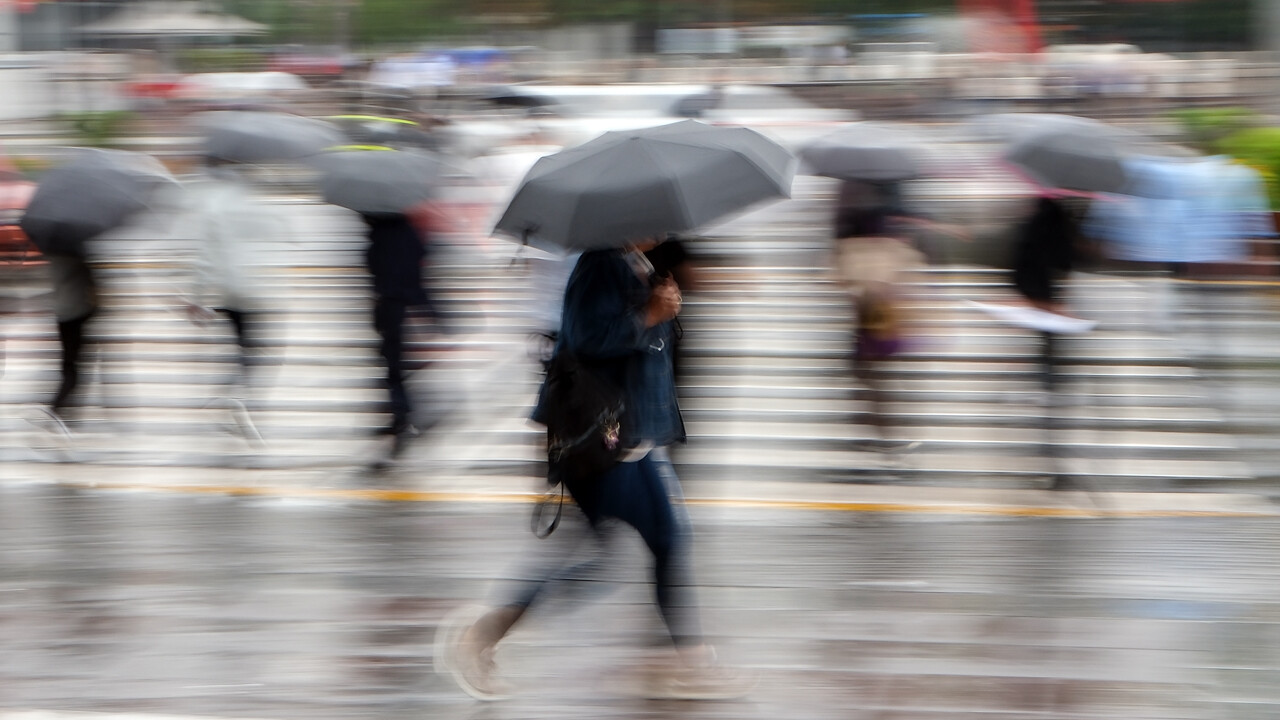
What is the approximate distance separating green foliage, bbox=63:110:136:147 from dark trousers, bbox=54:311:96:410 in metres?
18.4

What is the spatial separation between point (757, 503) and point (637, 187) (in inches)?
122

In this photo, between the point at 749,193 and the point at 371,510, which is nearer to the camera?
the point at 749,193

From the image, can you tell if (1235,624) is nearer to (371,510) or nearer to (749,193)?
(749,193)

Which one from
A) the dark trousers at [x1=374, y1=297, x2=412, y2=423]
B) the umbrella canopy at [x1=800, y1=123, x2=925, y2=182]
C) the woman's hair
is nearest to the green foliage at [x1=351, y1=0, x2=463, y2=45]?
the umbrella canopy at [x1=800, y1=123, x2=925, y2=182]

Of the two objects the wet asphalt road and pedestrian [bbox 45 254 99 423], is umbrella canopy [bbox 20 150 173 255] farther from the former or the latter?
the wet asphalt road

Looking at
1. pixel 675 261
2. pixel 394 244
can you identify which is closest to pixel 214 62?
pixel 394 244

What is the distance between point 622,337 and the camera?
432 centimetres

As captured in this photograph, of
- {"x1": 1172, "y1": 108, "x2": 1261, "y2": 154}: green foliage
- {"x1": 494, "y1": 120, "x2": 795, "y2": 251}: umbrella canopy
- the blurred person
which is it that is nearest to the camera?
{"x1": 494, "y1": 120, "x2": 795, "y2": 251}: umbrella canopy

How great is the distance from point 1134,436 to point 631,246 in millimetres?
4669

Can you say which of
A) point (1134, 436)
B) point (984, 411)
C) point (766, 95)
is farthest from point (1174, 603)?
point (766, 95)

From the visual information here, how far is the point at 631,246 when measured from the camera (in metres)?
4.43

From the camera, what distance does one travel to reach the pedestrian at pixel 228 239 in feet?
25.9

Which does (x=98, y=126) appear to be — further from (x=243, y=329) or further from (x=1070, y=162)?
(x=1070, y=162)

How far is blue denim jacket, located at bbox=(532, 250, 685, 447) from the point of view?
432cm
